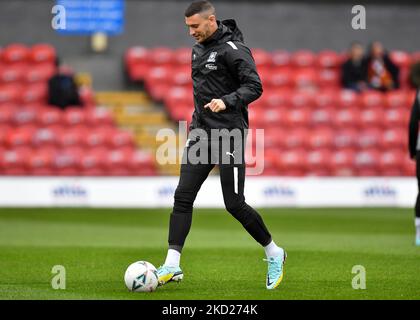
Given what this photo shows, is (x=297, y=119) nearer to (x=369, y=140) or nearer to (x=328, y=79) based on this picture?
(x=369, y=140)

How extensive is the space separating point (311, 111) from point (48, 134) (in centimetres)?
671

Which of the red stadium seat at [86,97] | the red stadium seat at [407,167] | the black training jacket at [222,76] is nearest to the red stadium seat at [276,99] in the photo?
the red stadium seat at [407,167]

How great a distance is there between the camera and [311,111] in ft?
78.9

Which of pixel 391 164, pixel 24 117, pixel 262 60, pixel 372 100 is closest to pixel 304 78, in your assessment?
pixel 262 60

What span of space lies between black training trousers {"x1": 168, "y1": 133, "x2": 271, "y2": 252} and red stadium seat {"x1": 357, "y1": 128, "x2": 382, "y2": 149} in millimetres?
15059

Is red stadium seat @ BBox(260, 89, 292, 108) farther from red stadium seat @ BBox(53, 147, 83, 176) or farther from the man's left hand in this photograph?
the man's left hand

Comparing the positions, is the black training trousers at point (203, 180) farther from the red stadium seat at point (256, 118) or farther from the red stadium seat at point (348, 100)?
the red stadium seat at point (348, 100)

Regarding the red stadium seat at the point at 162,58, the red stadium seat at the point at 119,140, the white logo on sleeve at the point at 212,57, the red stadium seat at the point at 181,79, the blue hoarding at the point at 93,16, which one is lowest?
the red stadium seat at the point at 119,140

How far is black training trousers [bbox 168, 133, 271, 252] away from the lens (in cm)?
846

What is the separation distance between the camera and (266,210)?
19.7 meters

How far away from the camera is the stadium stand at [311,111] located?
74.9 feet

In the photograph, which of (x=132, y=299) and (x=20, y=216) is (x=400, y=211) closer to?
(x=20, y=216)

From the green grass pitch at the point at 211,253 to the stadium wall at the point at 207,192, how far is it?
3.20 ft
